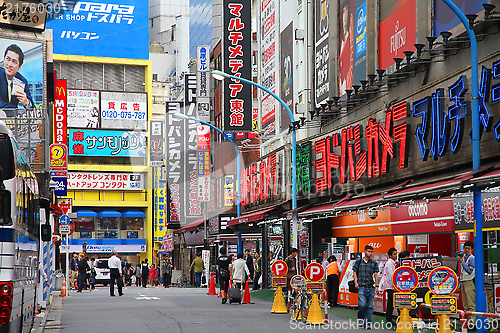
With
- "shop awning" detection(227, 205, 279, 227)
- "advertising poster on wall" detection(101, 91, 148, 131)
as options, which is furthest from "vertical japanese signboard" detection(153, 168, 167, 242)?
"shop awning" detection(227, 205, 279, 227)

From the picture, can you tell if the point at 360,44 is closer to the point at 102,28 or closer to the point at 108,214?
the point at 108,214

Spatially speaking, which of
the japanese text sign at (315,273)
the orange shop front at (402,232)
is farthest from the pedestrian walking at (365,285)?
the orange shop front at (402,232)

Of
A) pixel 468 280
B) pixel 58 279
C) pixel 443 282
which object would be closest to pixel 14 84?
pixel 58 279

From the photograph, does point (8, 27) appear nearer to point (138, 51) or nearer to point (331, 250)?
point (331, 250)

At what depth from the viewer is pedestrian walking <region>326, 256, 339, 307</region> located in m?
24.1

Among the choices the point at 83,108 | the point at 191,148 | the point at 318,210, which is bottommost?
the point at 318,210

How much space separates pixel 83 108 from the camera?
8100cm

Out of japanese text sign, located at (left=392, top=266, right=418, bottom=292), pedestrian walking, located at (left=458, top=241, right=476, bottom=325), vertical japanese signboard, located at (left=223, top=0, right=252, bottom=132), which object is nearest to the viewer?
japanese text sign, located at (left=392, top=266, right=418, bottom=292)

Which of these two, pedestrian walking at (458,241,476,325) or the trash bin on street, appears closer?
pedestrian walking at (458,241,476,325)

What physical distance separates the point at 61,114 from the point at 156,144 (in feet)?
105

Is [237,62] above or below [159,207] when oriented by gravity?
above

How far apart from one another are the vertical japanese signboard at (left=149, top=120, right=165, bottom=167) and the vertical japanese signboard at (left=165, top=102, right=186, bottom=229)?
22.7 ft

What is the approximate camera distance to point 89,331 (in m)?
17.2

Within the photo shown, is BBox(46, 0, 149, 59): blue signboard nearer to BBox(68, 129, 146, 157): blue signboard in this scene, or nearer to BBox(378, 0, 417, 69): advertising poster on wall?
BBox(68, 129, 146, 157): blue signboard
